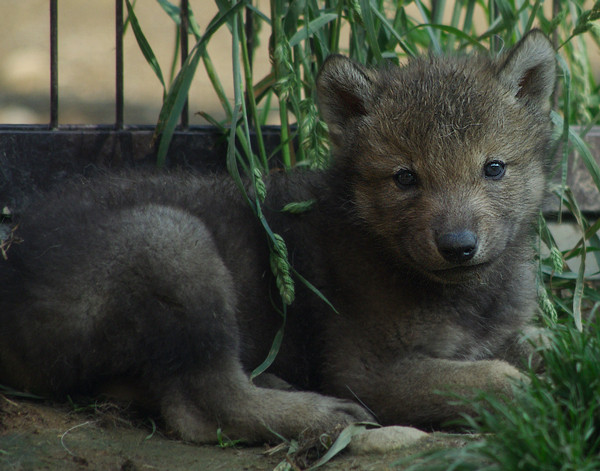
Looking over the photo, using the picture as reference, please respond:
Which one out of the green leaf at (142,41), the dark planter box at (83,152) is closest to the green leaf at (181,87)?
the green leaf at (142,41)

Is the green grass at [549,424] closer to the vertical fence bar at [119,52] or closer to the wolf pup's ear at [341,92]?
the wolf pup's ear at [341,92]

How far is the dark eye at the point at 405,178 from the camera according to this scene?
395 centimetres

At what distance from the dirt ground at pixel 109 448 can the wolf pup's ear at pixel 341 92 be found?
1657 mm

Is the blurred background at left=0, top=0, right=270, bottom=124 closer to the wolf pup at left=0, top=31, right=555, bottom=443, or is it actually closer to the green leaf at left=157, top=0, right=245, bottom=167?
the green leaf at left=157, top=0, right=245, bottom=167

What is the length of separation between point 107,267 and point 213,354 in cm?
61

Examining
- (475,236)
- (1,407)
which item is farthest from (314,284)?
(1,407)

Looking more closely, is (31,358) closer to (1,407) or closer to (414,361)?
(1,407)

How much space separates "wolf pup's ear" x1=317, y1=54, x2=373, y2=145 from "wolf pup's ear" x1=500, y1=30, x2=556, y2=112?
68cm

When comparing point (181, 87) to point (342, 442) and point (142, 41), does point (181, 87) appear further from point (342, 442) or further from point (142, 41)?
point (342, 442)

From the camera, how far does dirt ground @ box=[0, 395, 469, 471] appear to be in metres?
3.33

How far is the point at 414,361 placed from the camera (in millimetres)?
3916

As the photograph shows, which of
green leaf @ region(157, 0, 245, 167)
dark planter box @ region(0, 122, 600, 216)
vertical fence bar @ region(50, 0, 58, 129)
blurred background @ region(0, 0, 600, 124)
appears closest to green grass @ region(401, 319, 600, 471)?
dark planter box @ region(0, 122, 600, 216)

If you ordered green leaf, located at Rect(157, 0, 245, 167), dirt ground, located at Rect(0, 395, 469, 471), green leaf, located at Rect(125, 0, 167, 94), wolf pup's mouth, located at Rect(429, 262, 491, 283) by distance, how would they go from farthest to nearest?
→ green leaf, located at Rect(125, 0, 167, 94), green leaf, located at Rect(157, 0, 245, 167), wolf pup's mouth, located at Rect(429, 262, 491, 283), dirt ground, located at Rect(0, 395, 469, 471)

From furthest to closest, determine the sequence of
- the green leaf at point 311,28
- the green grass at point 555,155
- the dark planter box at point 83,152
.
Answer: the dark planter box at point 83,152 → the green leaf at point 311,28 → the green grass at point 555,155
